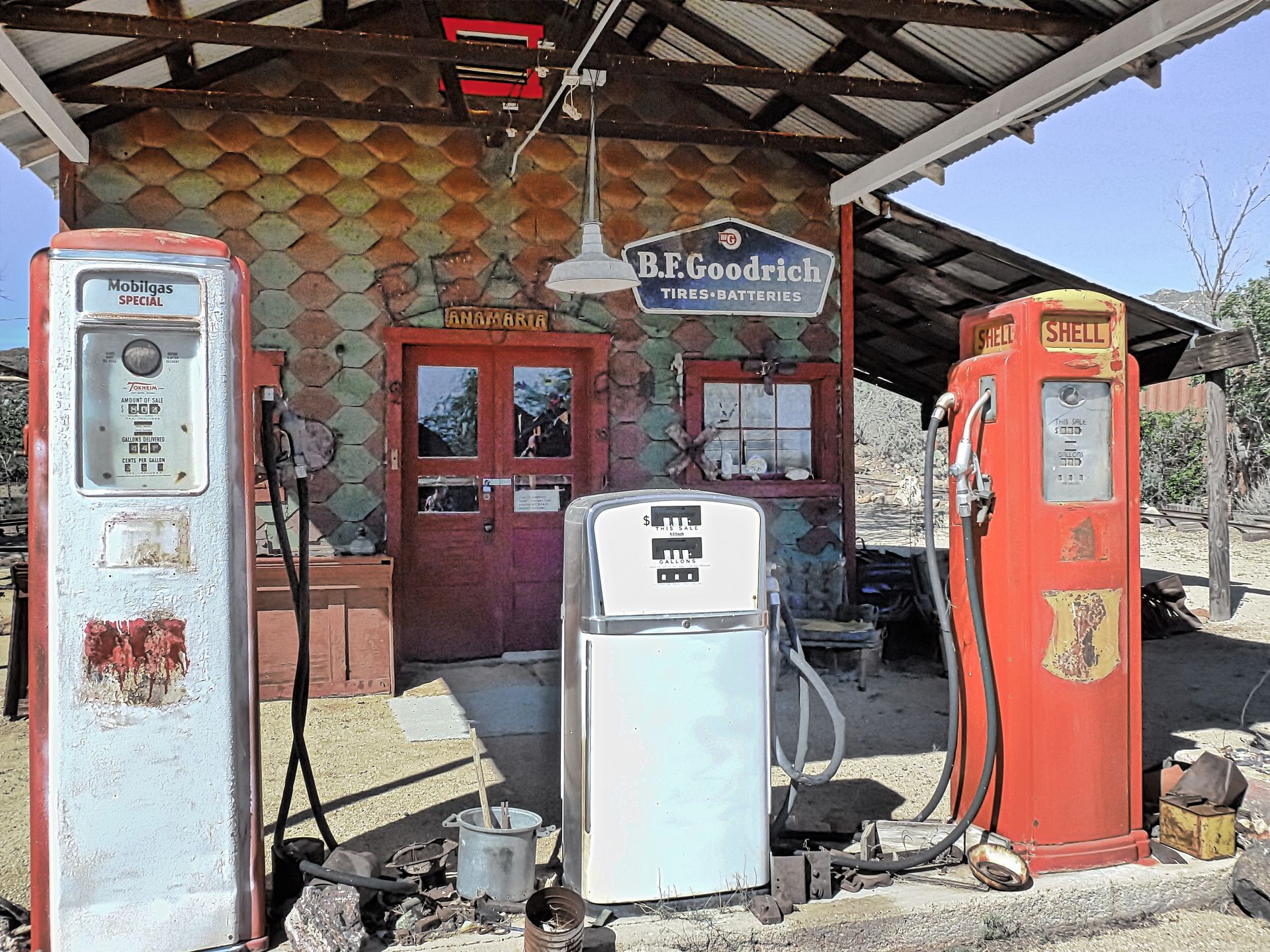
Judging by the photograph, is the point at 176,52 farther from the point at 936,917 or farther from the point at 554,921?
the point at 936,917

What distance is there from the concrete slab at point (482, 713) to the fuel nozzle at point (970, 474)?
2.93m

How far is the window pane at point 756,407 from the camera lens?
802cm

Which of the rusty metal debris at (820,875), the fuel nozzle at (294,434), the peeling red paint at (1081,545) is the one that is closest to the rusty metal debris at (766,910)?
the rusty metal debris at (820,875)

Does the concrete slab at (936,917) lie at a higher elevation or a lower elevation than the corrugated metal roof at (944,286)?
lower

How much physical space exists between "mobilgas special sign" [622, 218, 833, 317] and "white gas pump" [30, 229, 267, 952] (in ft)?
16.3

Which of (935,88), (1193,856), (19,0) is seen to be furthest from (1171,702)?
(19,0)

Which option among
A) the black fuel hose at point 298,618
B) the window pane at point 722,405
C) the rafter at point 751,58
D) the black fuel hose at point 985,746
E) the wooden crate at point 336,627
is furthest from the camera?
the window pane at point 722,405

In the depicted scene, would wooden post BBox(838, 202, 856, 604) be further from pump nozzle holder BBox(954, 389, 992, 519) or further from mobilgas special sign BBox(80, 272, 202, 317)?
mobilgas special sign BBox(80, 272, 202, 317)

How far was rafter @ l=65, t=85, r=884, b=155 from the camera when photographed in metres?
6.30

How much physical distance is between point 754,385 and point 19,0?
17.4ft

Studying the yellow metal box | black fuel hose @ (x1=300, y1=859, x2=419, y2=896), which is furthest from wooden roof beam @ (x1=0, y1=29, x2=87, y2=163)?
the yellow metal box

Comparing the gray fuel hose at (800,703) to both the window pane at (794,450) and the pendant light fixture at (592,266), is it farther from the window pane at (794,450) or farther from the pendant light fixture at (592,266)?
the window pane at (794,450)

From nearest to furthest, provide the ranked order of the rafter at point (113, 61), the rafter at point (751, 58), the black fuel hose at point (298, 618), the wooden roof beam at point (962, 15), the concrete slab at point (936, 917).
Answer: the concrete slab at point (936, 917) → the black fuel hose at point (298, 618) → the wooden roof beam at point (962, 15) → the rafter at point (113, 61) → the rafter at point (751, 58)

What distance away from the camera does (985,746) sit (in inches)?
156
